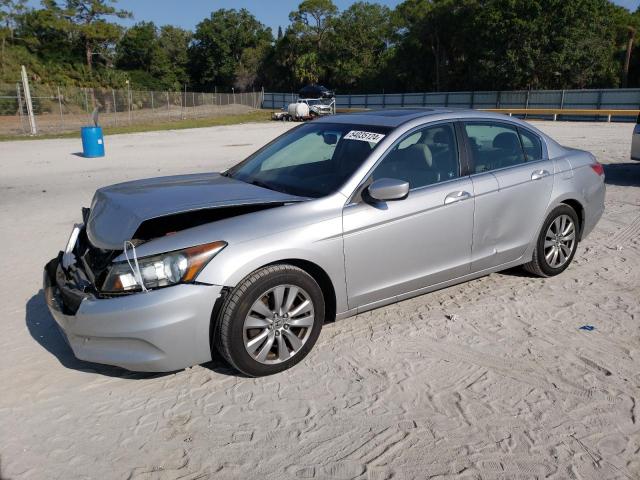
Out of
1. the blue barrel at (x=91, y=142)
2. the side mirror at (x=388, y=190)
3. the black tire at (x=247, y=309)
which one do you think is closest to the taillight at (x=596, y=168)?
the side mirror at (x=388, y=190)

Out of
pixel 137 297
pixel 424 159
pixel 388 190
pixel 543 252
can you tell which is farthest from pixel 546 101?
pixel 137 297

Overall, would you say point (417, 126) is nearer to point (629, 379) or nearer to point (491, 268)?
point (491, 268)

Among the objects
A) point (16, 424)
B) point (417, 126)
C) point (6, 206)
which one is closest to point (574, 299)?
point (417, 126)

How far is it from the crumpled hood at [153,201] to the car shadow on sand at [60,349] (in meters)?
0.84

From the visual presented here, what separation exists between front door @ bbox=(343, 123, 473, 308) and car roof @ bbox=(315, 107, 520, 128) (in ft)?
0.41

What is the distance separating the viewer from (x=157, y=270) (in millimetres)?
3293

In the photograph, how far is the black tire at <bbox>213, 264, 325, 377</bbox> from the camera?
338 cm

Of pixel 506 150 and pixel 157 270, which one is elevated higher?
pixel 506 150

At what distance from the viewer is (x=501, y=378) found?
362 cm

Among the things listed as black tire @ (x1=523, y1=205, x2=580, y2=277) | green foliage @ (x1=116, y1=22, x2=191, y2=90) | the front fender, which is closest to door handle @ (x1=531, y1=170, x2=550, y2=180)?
black tire @ (x1=523, y1=205, x2=580, y2=277)

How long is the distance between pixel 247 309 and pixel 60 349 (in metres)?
1.60

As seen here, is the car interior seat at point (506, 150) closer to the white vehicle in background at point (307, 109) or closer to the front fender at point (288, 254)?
the front fender at point (288, 254)

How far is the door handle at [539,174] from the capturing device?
496 cm

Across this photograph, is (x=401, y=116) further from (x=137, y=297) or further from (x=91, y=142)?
(x=91, y=142)
